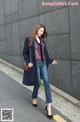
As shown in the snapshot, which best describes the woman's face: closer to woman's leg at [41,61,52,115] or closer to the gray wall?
woman's leg at [41,61,52,115]

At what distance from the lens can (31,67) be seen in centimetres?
602

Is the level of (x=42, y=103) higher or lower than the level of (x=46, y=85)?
lower

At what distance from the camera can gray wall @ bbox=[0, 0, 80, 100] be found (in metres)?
6.80

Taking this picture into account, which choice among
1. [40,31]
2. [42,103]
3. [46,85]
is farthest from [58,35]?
[46,85]

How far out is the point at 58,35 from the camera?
7492mm

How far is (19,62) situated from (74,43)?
365cm

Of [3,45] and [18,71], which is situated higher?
[3,45]

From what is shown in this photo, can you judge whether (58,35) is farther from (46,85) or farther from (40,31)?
(46,85)

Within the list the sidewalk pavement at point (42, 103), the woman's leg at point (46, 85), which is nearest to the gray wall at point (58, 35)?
the sidewalk pavement at point (42, 103)

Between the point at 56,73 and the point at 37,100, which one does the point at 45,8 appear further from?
the point at 37,100

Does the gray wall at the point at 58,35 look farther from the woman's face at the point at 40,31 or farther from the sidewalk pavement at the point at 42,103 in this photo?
the woman's face at the point at 40,31

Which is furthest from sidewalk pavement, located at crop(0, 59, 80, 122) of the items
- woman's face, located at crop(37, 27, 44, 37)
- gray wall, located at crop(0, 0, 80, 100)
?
woman's face, located at crop(37, 27, 44, 37)

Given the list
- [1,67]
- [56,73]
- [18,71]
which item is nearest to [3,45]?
[1,67]

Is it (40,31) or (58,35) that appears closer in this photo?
(40,31)
